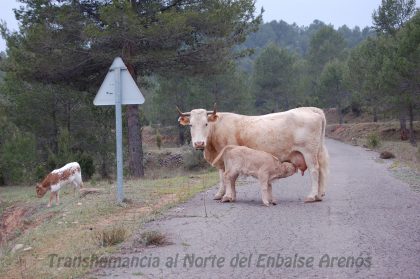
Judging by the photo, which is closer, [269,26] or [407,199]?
[407,199]

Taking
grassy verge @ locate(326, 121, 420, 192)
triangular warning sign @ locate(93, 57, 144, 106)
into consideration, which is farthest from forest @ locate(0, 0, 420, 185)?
triangular warning sign @ locate(93, 57, 144, 106)

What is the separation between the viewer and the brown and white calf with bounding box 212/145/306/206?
1055 centimetres

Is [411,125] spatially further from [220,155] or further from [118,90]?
[118,90]

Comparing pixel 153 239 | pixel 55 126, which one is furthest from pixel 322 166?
pixel 55 126

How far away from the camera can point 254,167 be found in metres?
10.6

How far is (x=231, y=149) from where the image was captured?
35.7ft

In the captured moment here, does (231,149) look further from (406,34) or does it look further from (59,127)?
(406,34)

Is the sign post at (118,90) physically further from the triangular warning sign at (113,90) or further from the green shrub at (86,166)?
the green shrub at (86,166)

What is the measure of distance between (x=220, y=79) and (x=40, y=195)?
31.6 m

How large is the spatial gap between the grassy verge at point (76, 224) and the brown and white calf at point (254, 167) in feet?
4.52

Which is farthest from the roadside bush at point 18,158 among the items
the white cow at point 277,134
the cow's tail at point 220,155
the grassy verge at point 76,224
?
the cow's tail at point 220,155

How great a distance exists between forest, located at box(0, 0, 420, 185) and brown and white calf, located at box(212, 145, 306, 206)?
7830mm

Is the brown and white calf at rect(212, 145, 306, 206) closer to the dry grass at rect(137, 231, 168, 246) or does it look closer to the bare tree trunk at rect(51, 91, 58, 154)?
the dry grass at rect(137, 231, 168, 246)

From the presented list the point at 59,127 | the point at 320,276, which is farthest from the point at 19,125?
the point at 320,276
